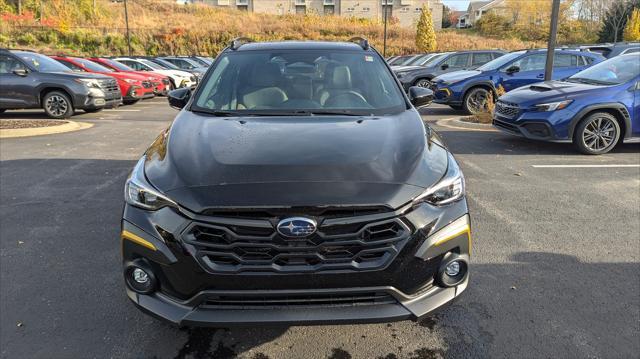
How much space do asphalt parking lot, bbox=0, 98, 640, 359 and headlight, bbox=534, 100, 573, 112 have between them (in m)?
1.26

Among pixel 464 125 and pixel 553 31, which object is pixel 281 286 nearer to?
pixel 464 125

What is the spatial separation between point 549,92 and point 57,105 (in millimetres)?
11006

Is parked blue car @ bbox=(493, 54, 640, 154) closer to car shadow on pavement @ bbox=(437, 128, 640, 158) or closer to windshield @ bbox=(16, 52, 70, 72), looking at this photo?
car shadow on pavement @ bbox=(437, 128, 640, 158)

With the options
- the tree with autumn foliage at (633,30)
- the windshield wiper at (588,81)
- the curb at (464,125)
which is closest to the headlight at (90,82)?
the curb at (464,125)

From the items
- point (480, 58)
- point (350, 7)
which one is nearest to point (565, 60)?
point (480, 58)

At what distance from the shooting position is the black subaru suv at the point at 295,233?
2287 millimetres

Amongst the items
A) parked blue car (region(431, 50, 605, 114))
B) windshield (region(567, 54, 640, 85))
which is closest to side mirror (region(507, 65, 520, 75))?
parked blue car (region(431, 50, 605, 114))

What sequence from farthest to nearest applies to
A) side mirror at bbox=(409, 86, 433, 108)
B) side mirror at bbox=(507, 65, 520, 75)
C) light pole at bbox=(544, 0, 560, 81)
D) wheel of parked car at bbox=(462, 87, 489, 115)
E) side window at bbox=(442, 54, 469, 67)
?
side window at bbox=(442, 54, 469, 67)
wheel of parked car at bbox=(462, 87, 489, 115)
side mirror at bbox=(507, 65, 520, 75)
light pole at bbox=(544, 0, 560, 81)
side mirror at bbox=(409, 86, 433, 108)

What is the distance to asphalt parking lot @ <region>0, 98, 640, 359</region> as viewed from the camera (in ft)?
9.13

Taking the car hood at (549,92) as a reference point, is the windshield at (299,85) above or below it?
above

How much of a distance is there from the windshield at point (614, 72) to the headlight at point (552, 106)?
944 mm

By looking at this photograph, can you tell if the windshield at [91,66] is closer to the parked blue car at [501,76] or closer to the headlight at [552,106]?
the parked blue car at [501,76]

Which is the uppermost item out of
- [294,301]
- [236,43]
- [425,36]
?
[425,36]

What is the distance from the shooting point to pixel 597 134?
765 centimetres
